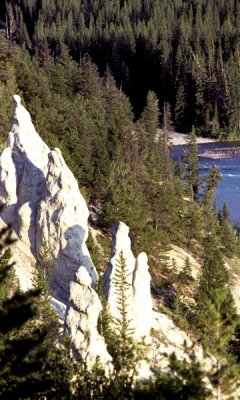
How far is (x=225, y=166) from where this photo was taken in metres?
85.7

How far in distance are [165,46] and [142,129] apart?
83906mm

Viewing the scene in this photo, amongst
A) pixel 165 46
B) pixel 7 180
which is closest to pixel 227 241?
pixel 7 180

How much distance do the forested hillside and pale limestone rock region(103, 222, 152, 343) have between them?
286ft

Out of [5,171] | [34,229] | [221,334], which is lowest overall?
[221,334]

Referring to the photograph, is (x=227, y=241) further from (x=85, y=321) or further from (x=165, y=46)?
(x=165, y=46)

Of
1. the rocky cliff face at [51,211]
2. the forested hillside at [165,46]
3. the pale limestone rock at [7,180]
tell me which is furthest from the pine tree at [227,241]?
the forested hillside at [165,46]

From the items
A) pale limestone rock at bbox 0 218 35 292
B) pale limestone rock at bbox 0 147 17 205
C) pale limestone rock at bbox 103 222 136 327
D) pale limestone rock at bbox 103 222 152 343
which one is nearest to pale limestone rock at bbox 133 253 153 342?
pale limestone rock at bbox 103 222 152 343

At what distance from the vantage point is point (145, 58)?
5822 inches

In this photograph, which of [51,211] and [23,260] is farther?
[23,260]

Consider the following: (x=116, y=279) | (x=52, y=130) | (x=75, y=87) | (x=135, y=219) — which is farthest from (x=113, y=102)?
(x=116, y=279)

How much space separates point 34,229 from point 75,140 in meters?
18.0

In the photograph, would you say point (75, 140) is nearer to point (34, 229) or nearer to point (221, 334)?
point (34, 229)

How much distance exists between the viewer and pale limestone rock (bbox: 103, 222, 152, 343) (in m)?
29.0

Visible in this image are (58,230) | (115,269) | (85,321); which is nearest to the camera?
(85,321)
